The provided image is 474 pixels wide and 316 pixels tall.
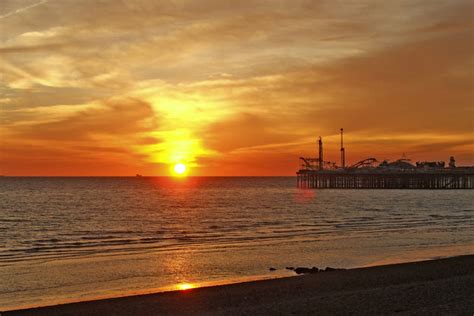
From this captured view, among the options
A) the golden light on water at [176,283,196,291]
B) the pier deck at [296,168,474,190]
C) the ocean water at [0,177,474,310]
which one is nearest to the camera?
the golden light on water at [176,283,196,291]

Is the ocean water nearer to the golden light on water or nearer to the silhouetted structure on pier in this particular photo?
the golden light on water

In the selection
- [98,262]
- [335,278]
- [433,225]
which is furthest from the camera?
[433,225]

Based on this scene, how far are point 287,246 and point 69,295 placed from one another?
44.1 feet

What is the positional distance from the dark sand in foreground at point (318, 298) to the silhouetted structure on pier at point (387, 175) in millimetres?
114144

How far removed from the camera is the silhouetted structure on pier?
12712 centimetres

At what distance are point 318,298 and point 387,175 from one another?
125543mm

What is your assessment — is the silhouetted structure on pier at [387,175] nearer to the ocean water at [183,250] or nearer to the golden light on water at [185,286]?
the ocean water at [183,250]

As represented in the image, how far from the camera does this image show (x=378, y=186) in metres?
135

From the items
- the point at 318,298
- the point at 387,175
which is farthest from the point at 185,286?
the point at 387,175

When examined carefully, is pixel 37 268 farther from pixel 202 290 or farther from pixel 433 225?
pixel 433 225

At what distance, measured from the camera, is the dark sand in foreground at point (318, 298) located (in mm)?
12367

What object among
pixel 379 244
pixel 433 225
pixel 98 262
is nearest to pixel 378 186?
pixel 433 225

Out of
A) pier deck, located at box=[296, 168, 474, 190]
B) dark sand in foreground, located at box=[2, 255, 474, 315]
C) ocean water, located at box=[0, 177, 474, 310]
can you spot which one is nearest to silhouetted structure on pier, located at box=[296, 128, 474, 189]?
pier deck, located at box=[296, 168, 474, 190]

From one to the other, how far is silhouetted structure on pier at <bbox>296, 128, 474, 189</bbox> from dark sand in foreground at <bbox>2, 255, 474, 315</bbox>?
11414 cm
